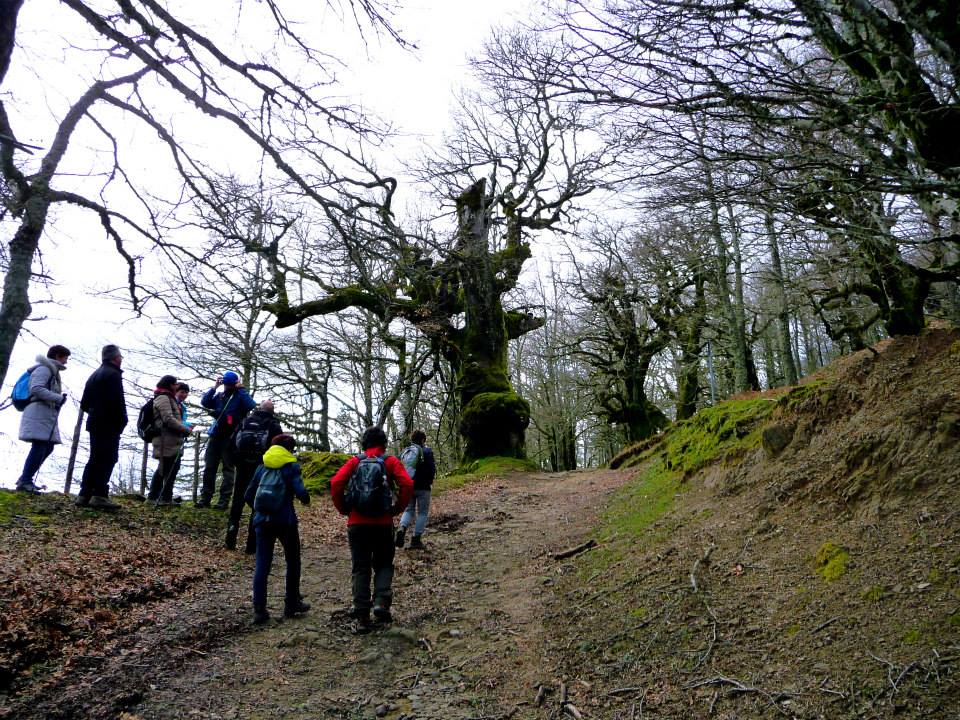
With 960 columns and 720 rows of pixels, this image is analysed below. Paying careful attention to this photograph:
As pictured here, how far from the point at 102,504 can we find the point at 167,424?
1351mm

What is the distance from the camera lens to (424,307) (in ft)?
50.0

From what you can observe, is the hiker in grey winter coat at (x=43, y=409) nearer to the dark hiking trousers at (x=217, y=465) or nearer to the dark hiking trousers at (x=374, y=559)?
the dark hiking trousers at (x=217, y=465)

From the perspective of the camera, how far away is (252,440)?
7656 millimetres

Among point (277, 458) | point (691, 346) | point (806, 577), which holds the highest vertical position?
point (691, 346)

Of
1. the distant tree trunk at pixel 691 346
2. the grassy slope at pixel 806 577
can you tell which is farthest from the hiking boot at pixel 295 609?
the distant tree trunk at pixel 691 346

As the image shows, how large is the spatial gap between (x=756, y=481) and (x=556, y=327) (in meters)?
24.9

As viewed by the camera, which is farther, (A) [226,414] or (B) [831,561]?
(A) [226,414]

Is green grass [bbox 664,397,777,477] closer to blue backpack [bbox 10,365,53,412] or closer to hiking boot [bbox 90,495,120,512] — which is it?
hiking boot [bbox 90,495,120,512]

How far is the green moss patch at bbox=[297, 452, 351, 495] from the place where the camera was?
477 inches

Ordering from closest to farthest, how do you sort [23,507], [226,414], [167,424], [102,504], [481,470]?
1. [23,507]
2. [102,504]
3. [226,414]
4. [167,424]
5. [481,470]

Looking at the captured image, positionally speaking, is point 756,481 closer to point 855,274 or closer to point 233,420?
point 855,274

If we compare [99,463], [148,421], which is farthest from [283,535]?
[148,421]

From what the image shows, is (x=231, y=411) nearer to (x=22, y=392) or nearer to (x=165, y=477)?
(x=165, y=477)

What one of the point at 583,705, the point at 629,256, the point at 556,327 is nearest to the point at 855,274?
the point at 583,705
